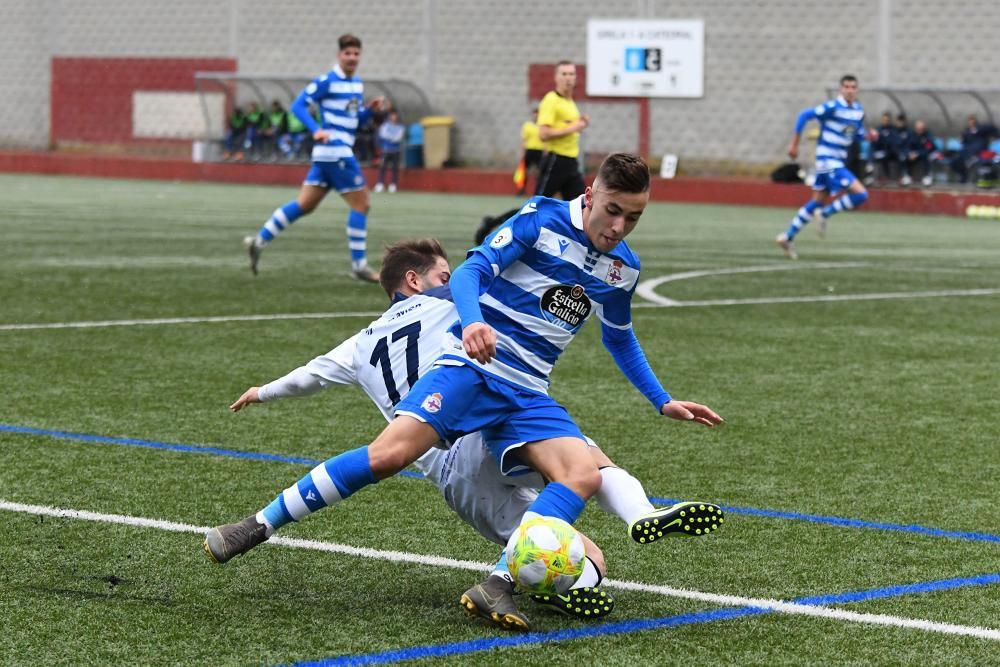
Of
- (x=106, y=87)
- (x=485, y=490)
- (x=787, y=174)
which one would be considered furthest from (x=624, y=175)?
(x=106, y=87)

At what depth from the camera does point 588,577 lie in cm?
461

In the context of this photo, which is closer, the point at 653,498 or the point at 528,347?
the point at 528,347

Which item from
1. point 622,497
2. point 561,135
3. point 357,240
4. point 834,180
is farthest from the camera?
point 834,180

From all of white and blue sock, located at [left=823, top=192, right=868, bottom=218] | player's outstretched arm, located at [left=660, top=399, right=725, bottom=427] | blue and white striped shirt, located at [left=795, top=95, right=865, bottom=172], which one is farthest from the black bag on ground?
player's outstretched arm, located at [left=660, top=399, right=725, bottom=427]

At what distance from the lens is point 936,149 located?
107 ft

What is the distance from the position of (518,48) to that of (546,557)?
36633 mm

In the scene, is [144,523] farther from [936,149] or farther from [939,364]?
[936,149]

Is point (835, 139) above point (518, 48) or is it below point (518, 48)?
below

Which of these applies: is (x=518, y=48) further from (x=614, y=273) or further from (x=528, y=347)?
(x=528, y=347)

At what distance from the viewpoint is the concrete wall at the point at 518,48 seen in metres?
35.3

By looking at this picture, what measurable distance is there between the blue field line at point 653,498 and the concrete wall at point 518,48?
94.6ft

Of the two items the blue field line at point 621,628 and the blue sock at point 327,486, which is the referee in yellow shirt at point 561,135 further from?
the blue sock at point 327,486

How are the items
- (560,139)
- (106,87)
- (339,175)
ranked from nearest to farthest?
(339,175), (560,139), (106,87)

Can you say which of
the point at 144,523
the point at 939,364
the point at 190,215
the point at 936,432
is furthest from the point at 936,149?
the point at 144,523
